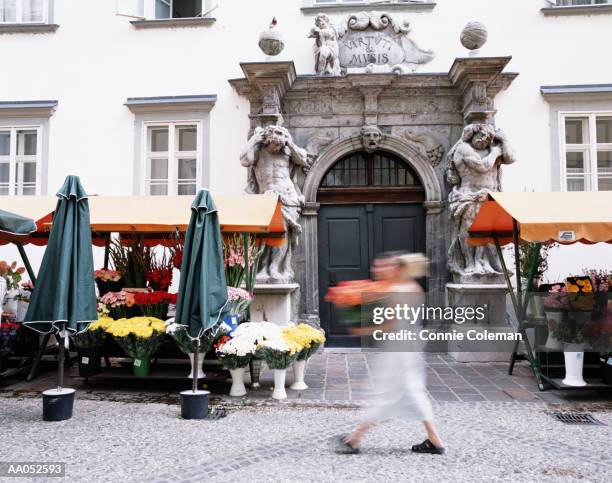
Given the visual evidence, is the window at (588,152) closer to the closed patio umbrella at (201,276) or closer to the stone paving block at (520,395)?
the stone paving block at (520,395)

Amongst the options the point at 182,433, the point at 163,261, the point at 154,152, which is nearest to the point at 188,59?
the point at 154,152

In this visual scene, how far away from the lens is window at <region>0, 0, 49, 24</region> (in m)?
10.5

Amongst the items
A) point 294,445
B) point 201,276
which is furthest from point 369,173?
point 294,445

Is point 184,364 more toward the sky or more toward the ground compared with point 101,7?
more toward the ground

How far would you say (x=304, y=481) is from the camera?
3.60 meters

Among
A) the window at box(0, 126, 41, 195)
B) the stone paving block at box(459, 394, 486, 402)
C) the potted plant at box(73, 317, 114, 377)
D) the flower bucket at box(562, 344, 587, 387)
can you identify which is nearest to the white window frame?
the window at box(0, 126, 41, 195)

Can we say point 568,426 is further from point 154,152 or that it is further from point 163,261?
point 154,152

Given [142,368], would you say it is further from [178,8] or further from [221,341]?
[178,8]

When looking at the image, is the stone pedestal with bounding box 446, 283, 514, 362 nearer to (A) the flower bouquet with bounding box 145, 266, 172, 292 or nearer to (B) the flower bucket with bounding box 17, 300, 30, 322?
(A) the flower bouquet with bounding box 145, 266, 172, 292

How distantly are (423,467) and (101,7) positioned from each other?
10.1 meters

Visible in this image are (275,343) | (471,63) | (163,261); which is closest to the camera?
(275,343)

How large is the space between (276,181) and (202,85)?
2.58 metres

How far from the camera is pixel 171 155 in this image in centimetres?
987

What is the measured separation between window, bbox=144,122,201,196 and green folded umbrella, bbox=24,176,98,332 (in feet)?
14.4
